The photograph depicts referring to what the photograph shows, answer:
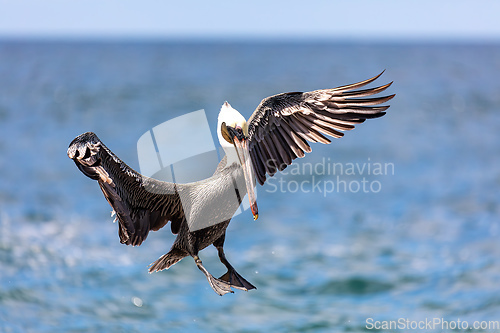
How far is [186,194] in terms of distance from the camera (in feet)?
18.5

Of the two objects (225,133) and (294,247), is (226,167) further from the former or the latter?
(294,247)

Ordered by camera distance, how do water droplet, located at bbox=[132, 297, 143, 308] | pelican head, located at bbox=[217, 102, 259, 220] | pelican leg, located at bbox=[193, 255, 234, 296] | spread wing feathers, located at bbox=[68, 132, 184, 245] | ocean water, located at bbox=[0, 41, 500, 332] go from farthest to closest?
water droplet, located at bbox=[132, 297, 143, 308] < ocean water, located at bbox=[0, 41, 500, 332] < pelican leg, located at bbox=[193, 255, 234, 296] < pelican head, located at bbox=[217, 102, 259, 220] < spread wing feathers, located at bbox=[68, 132, 184, 245]

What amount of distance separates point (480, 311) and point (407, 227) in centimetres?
565

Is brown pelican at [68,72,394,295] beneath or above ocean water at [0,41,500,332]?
beneath

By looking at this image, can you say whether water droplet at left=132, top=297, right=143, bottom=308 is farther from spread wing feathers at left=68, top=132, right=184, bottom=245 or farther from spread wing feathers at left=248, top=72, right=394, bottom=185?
spread wing feathers at left=248, top=72, right=394, bottom=185

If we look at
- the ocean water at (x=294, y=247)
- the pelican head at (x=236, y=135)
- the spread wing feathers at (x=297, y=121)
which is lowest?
the pelican head at (x=236, y=135)

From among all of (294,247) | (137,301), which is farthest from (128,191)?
(294,247)

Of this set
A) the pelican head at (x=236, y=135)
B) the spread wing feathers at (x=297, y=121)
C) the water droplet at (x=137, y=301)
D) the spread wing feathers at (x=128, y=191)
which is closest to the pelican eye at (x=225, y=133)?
the pelican head at (x=236, y=135)

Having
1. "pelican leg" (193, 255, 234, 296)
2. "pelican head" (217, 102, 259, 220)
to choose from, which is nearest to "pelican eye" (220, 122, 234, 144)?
"pelican head" (217, 102, 259, 220)

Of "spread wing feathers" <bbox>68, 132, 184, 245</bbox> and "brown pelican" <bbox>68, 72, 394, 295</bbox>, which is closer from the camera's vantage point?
"spread wing feathers" <bbox>68, 132, 184, 245</bbox>

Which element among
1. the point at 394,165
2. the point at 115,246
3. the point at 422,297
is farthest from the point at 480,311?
the point at 394,165

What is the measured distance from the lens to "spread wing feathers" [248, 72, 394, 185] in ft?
19.4

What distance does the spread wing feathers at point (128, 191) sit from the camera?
481 centimetres

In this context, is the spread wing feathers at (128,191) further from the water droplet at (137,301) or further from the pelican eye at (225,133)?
the water droplet at (137,301)
